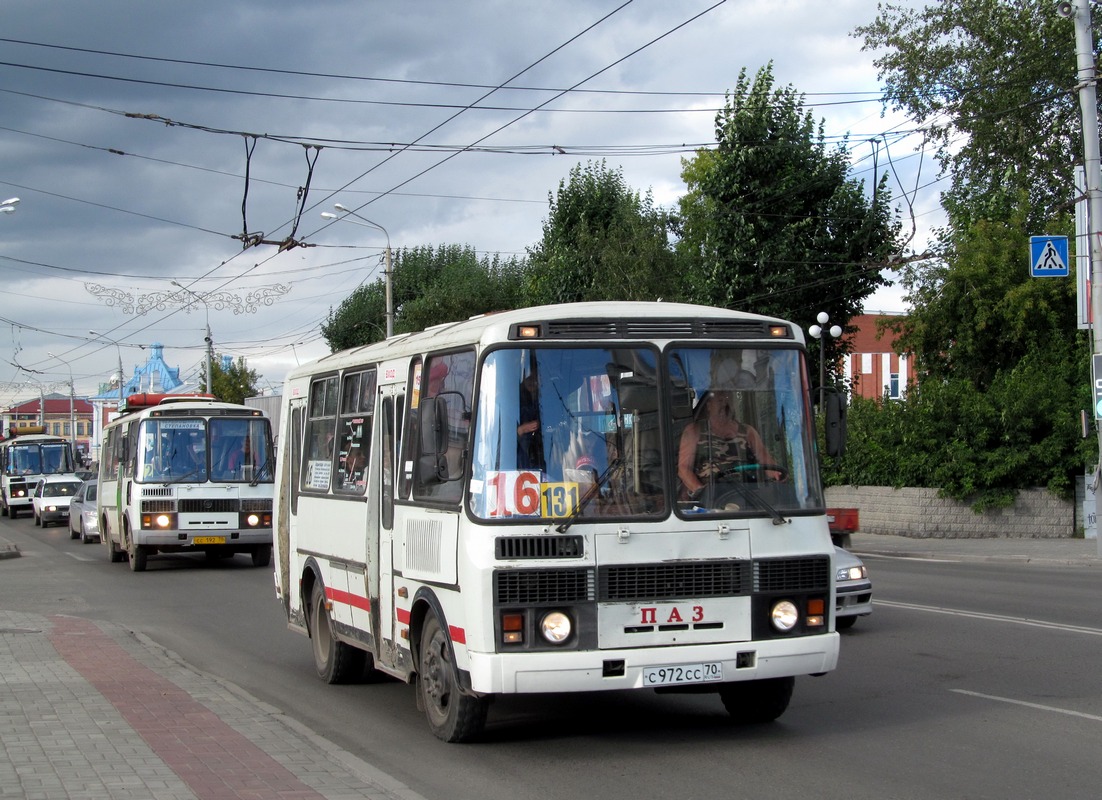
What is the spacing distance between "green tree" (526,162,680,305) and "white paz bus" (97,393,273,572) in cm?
1903

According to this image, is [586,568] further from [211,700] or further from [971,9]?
[971,9]

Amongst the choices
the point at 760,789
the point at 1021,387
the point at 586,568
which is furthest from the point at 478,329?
the point at 1021,387

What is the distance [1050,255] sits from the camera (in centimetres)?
2325

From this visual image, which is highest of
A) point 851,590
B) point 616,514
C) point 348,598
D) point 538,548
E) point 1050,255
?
point 1050,255

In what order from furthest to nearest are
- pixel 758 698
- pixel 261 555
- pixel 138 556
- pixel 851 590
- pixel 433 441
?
1. pixel 261 555
2. pixel 138 556
3. pixel 851 590
4. pixel 758 698
5. pixel 433 441

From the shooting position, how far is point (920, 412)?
29.8 meters

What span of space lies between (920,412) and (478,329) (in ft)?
78.5

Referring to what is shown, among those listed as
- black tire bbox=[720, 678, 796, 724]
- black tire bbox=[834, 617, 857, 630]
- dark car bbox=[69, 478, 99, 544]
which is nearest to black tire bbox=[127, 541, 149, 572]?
dark car bbox=[69, 478, 99, 544]

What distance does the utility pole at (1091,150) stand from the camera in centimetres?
2255

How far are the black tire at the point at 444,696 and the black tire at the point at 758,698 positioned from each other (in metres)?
1.57

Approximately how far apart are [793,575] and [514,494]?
5.70ft

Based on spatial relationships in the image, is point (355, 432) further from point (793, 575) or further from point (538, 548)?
point (793, 575)

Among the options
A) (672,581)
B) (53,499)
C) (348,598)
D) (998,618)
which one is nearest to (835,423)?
(672,581)

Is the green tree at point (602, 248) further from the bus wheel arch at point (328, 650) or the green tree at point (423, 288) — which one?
the bus wheel arch at point (328, 650)
